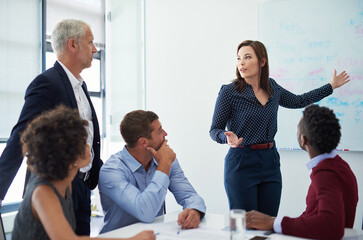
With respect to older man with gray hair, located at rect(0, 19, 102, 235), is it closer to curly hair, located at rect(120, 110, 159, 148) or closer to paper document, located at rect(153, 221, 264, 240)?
curly hair, located at rect(120, 110, 159, 148)

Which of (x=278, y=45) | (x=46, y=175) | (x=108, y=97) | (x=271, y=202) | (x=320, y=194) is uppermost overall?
(x=278, y=45)

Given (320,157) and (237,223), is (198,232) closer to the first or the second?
(237,223)

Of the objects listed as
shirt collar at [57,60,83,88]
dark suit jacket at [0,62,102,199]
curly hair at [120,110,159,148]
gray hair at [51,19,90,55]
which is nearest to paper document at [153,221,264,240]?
curly hair at [120,110,159,148]

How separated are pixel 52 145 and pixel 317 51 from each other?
268cm

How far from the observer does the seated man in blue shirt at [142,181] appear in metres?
1.79

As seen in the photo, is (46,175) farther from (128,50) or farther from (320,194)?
(128,50)

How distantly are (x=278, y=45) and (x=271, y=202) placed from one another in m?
1.70

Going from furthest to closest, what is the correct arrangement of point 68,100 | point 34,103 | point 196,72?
point 196,72
point 68,100
point 34,103

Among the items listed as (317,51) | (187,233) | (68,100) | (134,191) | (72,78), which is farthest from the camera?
(317,51)

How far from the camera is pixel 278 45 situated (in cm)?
354

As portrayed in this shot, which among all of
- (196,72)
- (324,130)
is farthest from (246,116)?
(196,72)

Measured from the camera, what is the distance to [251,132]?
8.12 feet

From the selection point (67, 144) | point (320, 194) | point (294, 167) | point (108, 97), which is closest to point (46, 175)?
point (67, 144)

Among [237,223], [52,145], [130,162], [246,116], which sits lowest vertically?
[237,223]
